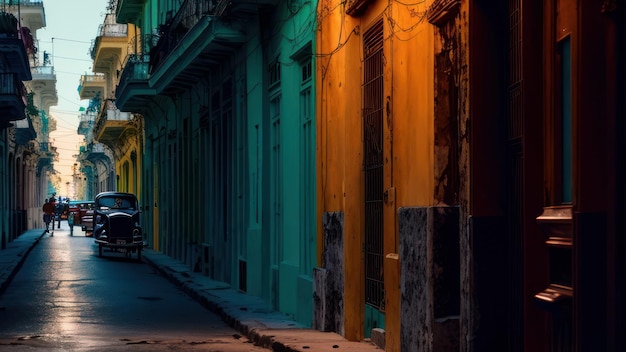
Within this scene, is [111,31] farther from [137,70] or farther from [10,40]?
[10,40]

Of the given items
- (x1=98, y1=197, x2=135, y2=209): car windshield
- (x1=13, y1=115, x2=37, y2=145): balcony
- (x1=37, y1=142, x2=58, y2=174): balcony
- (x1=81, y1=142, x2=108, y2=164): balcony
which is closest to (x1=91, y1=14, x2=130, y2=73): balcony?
(x1=13, y1=115, x2=37, y2=145): balcony

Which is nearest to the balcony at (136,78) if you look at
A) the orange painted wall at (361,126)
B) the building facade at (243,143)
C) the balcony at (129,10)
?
the building facade at (243,143)

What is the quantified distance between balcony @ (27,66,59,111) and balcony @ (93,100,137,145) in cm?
1734

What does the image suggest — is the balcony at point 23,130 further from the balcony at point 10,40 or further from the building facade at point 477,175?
the building facade at point 477,175

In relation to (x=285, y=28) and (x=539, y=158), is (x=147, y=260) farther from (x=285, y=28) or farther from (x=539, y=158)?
(x=539, y=158)

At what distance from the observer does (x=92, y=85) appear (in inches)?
2616

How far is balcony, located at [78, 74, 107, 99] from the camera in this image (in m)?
66.4

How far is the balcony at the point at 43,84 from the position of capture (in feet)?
215

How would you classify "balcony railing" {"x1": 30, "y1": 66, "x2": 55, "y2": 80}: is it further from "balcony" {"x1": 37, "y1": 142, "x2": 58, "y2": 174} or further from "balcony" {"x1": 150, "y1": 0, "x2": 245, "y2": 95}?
"balcony" {"x1": 150, "y1": 0, "x2": 245, "y2": 95}

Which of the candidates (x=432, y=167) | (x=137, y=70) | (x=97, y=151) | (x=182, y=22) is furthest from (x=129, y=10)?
(x=432, y=167)

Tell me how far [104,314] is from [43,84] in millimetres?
54187

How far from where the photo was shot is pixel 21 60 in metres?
32.8

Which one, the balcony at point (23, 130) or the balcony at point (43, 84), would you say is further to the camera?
the balcony at point (43, 84)

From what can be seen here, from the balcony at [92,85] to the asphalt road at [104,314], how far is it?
135 feet
